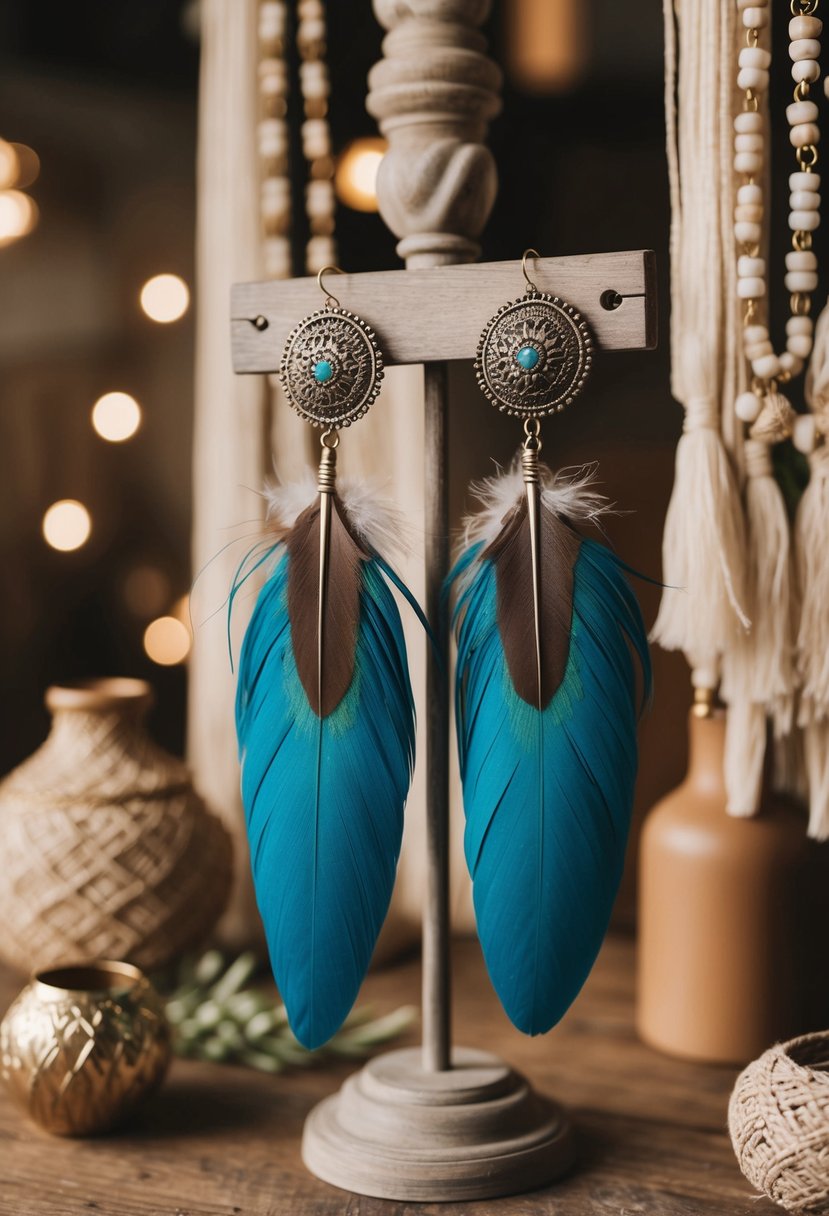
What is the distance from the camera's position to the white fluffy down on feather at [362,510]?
763 millimetres

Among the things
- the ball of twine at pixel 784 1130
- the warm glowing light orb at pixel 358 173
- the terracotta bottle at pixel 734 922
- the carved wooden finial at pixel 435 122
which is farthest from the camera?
the warm glowing light orb at pixel 358 173

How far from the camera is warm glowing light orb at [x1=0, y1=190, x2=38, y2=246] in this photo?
1258 millimetres

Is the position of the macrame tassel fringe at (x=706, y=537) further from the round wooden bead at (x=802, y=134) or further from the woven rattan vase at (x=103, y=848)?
the woven rattan vase at (x=103, y=848)

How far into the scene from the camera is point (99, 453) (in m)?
1.30

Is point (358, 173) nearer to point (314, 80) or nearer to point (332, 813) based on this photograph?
point (314, 80)

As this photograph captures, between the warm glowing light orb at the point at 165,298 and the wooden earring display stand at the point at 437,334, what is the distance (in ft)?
1.71

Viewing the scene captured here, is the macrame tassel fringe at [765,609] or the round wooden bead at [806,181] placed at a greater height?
the round wooden bead at [806,181]

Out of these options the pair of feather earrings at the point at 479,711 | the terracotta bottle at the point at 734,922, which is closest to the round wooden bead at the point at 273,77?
the pair of feather earrings at the point at 479,711

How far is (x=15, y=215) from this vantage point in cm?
126

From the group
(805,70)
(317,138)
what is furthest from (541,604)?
(317,138)

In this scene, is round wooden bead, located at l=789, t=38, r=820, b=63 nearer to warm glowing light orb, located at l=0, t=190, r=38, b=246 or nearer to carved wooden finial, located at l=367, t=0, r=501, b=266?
carved wooden finial, located at l=367, t=0, r=501, b=266

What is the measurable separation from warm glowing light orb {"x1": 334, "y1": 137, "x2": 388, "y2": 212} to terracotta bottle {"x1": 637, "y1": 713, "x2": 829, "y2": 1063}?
62cm

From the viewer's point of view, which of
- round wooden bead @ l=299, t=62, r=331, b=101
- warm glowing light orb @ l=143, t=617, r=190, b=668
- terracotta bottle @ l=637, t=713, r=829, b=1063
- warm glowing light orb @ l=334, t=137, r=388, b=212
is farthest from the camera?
warm glowing light orb @ l=143, t=617, r=190, b=668

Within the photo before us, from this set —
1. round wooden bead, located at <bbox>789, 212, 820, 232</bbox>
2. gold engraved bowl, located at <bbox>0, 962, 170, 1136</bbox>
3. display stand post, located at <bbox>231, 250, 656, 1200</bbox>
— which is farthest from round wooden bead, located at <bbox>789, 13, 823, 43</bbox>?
gold engraved bowl, located at <bbox>0, 962, 170, 1136</bbox>
